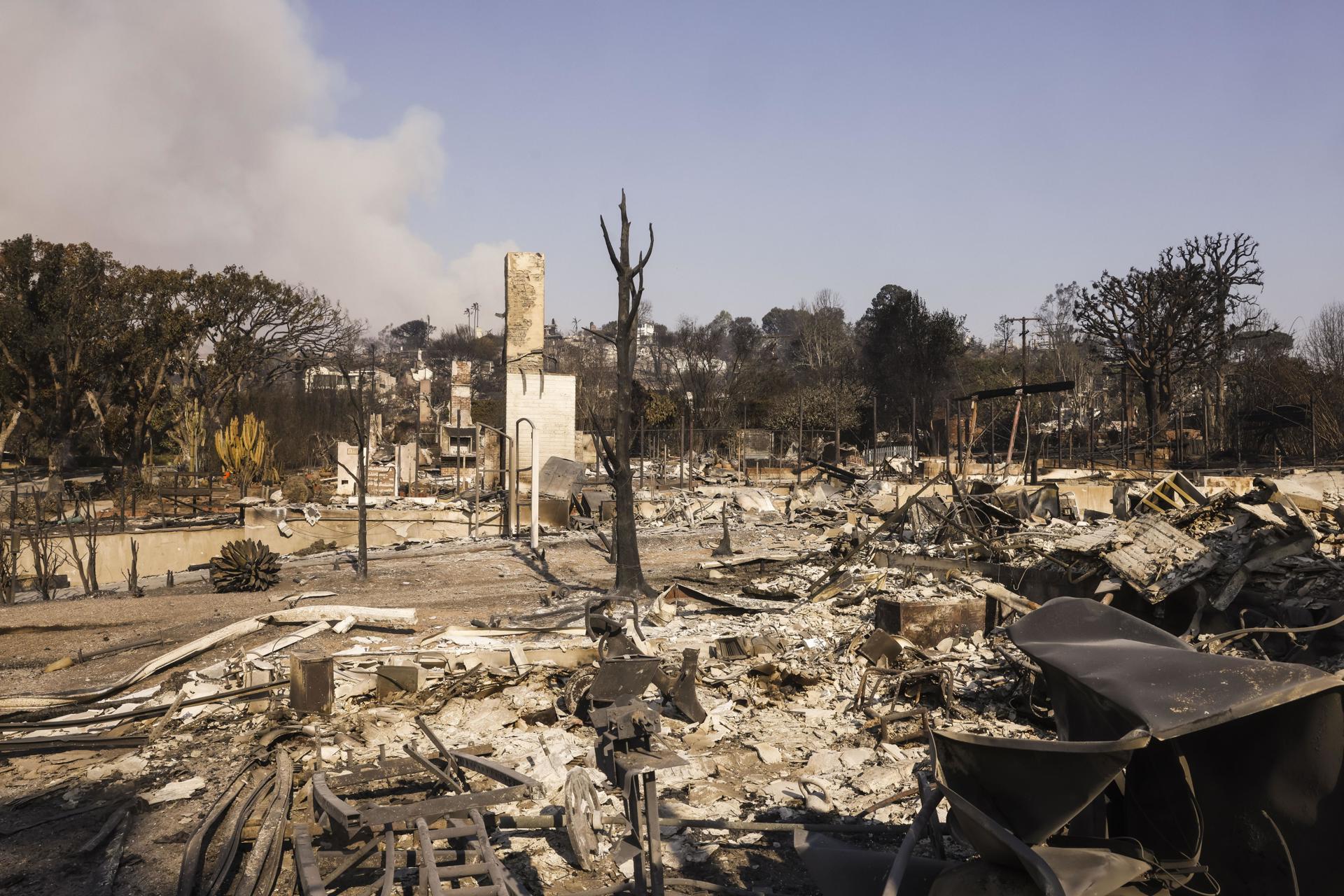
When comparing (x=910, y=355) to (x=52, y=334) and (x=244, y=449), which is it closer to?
(x=244, y=449)

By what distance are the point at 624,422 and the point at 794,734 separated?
16.7ft

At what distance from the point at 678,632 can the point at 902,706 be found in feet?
9.22

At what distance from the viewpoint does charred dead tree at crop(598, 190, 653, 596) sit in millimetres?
10367

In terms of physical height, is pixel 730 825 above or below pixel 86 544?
below

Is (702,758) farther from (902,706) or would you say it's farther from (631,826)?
(631,826)

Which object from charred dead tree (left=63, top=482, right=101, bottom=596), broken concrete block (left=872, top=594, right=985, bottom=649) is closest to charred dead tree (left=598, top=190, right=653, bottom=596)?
broken concrete block (left=872, top=594, right=985, bottom=649)

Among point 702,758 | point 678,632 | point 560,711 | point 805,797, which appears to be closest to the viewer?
point 805,797

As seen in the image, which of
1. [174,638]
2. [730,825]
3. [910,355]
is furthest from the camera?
[910,355]

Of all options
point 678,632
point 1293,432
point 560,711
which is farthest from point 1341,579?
point 1293,432

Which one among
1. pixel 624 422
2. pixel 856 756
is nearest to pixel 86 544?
pixel 624 422

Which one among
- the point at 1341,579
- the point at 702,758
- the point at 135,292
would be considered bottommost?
the point at 702,758

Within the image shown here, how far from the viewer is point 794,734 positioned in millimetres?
6453

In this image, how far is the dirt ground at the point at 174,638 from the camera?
4.55 m

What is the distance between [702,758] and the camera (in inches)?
236
